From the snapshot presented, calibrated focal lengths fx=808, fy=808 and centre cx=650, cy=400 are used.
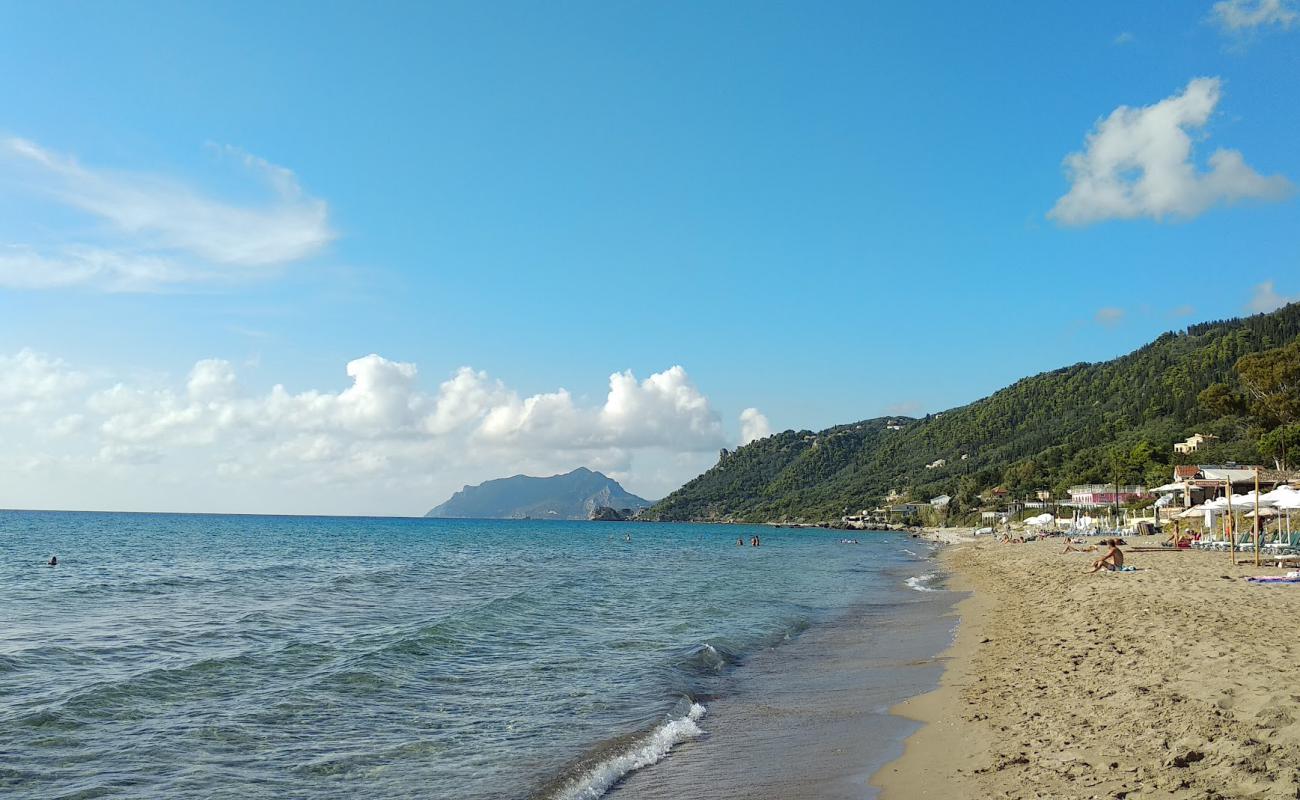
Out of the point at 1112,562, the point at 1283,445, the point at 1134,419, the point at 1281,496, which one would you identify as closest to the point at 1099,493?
the point at 1283,445

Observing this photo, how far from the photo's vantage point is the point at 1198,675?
1024 cm

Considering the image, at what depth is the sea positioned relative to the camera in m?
9.02

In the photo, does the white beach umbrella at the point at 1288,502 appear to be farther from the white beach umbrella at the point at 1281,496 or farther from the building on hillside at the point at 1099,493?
the building on hillside at the point at 1099,493

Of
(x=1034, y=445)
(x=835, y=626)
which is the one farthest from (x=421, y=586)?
(x=1034, y=445)

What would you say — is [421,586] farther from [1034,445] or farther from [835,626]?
[1034,445]

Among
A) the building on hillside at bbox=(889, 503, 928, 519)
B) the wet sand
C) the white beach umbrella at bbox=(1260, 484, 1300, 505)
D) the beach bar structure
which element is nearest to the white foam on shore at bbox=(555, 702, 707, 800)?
the wet sand

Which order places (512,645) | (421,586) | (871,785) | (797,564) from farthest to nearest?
(797,564) < (421,586) < (512,645) < (871,785)

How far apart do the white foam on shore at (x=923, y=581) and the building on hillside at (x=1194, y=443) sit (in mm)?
79228

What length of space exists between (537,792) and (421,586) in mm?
24879

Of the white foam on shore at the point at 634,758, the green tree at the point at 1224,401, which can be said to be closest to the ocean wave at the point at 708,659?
the white foam on shore at the point at 634,758

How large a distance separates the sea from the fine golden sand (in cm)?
89

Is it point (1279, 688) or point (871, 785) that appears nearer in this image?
point (871, 785)

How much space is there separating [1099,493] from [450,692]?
104270 mm

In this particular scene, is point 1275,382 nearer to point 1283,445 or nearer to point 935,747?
point 1283,445
